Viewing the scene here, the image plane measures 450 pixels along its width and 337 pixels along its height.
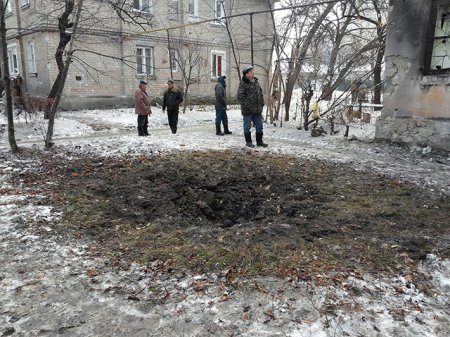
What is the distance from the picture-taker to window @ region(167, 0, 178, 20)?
18.8m

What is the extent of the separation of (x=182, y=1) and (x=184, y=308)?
19.2m

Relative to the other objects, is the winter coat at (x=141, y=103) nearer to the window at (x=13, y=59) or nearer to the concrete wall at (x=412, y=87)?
the concrete wall at (x=412, y=87)

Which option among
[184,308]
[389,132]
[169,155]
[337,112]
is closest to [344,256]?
[184,308]

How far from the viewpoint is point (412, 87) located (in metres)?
7.35

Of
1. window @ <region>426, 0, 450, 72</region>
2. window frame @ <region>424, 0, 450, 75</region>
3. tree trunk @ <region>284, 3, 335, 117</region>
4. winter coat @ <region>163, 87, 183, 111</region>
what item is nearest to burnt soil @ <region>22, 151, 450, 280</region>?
window frame @ <region>424, 0, 450, 75</region>

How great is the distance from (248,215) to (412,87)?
16.1 ft

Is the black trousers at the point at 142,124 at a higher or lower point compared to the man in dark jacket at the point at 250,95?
lower

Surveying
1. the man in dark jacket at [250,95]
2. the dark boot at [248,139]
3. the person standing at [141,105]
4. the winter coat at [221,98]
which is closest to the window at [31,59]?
the person standing at [141,105]

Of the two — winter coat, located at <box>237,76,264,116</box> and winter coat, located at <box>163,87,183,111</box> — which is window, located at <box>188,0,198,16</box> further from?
winter coat, located at <box>237,76,264,116</box>

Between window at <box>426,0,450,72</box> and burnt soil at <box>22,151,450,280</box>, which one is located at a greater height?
window at <box>426,0,450,72</box>

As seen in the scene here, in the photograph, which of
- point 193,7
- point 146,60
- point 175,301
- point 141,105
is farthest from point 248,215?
point 193,7

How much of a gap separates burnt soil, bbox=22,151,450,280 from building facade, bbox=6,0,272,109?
28.6 feet

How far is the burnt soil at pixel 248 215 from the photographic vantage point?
3146 mm

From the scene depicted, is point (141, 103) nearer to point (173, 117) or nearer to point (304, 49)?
point (173, 117)
